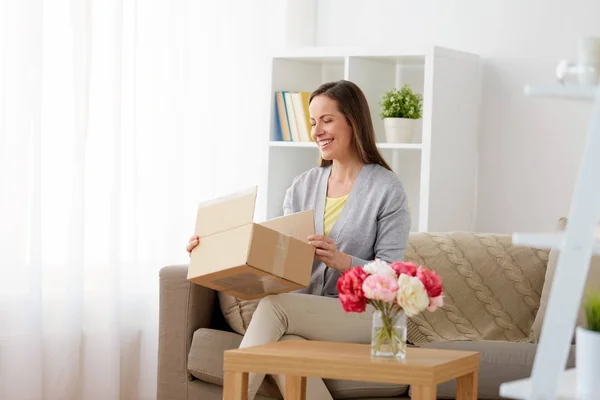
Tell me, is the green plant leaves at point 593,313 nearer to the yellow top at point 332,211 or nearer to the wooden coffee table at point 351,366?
the wooden coffee table at point 351,366

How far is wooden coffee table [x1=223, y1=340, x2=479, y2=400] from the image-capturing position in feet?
7.19

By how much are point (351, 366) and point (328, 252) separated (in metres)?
0.65

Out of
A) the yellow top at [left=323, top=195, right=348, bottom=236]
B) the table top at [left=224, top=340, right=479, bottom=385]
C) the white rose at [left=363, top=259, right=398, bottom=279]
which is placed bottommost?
the table top at [left=224, top=340, right=479, bottom=385]

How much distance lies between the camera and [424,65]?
14.5ft

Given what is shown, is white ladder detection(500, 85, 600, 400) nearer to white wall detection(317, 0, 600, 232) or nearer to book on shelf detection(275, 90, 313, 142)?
white wall detection(317, 0, 600, 232)

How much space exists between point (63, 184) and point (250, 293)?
1107mm

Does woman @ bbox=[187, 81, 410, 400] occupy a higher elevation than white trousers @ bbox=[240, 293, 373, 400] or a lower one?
higher

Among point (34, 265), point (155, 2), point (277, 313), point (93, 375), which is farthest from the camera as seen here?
point (155, 2)

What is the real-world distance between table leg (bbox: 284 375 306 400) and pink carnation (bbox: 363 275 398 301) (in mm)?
478

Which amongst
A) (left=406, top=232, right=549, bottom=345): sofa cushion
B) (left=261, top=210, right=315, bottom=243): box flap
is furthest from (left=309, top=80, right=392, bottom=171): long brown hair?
(left=406, top=232, right=549, bottom=345): sofa cushion

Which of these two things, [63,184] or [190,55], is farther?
[190,55]

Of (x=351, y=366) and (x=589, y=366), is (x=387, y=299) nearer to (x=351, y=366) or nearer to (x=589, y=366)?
(x=351, y=366)

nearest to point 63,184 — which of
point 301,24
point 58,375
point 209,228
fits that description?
point 58,375

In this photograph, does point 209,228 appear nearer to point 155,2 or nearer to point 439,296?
point 439,296
